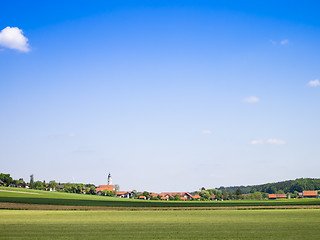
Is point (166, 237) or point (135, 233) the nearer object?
point (166, 237)

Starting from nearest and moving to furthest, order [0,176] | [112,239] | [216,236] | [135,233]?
[112,239]
[216,236]
[135,233]
[0,176]

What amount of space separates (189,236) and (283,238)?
5809 millimetres

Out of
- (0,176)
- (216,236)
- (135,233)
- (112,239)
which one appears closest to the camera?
(112,239)

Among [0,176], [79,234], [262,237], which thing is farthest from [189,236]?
[0,176]

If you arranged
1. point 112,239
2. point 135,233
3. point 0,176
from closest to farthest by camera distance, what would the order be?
point 112,239 < point 135,233 < point 0,176

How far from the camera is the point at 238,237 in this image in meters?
21.1

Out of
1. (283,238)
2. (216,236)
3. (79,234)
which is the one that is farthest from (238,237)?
(79,234)

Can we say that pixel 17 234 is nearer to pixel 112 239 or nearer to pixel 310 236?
pixel 112 239

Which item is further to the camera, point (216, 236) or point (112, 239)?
point (216, 236)

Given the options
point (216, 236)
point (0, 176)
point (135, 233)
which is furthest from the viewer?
point (0, 176)

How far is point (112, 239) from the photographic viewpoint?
790 inches

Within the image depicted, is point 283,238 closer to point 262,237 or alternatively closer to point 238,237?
point 262,237

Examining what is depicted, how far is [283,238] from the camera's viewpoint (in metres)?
20.5

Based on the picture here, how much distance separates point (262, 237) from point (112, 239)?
31.0 feet
